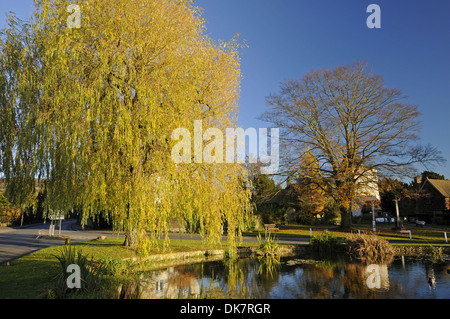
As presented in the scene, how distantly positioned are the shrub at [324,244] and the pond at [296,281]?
3846 millimetres

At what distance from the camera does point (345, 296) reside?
402 inches

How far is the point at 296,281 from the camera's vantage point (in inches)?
491

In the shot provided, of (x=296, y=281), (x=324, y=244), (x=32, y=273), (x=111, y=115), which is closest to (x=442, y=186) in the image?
(x=324, y=244)

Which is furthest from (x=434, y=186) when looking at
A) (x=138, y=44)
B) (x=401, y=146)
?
(x=138, y=44)

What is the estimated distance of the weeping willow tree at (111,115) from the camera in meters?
11.4

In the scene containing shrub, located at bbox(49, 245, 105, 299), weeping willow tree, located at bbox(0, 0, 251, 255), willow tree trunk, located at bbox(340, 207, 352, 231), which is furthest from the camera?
willow tree trunk, located at bbox(340, 207, 352, 231)

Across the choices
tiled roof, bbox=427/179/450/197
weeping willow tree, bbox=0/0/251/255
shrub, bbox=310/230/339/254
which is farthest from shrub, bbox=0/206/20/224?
tiled roof, bbox=427/179/450/197

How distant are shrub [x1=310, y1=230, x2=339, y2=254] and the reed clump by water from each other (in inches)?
63.6

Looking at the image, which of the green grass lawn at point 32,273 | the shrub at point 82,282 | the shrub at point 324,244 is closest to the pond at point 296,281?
the shrub at point 82,282

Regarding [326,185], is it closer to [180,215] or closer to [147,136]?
[180,215]

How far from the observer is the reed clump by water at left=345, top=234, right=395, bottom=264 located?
17.6 meters

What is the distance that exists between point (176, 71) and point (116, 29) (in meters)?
2.84

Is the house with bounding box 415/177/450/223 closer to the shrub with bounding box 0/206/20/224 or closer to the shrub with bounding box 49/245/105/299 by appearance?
the shrub with bounding box 49/245/105/299

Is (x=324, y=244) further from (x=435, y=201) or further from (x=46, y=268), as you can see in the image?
(x=435, y=201)
